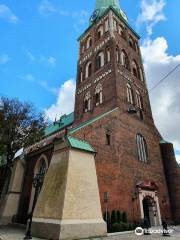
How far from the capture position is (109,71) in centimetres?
2411

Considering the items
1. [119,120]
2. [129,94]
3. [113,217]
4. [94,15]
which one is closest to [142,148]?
[119,120]

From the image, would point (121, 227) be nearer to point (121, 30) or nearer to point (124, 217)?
point (124, 217)

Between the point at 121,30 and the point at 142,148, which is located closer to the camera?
the point at 142,148

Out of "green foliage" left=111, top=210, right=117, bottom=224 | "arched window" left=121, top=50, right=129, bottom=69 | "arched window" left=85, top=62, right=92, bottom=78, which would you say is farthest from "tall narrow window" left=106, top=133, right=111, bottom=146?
"arched window" left=85, top=62, right=92, bottom=78

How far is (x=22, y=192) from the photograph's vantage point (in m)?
18.5

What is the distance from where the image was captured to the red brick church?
52.9 feet

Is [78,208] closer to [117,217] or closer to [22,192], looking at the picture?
[117,217]

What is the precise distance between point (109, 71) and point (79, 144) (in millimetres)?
12904

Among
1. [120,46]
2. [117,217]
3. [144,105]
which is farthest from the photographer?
[120,46]

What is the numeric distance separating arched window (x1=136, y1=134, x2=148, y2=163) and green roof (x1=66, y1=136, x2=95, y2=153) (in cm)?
737

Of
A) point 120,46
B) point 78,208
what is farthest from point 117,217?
point 120,46

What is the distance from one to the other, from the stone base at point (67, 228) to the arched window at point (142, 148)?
983 centimetres

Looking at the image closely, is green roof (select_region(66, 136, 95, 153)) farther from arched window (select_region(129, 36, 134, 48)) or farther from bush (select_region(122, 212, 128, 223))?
arched window (select_region(129, 36, 134, 48))

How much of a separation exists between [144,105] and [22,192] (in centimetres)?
1762
